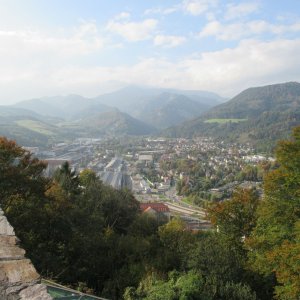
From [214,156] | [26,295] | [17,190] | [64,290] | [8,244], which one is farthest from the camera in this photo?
[214,156]

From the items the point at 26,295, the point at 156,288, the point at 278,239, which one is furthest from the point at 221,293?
the point at 26,295

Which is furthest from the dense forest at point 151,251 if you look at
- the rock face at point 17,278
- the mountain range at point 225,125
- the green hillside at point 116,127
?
the green hillside at point 116,127

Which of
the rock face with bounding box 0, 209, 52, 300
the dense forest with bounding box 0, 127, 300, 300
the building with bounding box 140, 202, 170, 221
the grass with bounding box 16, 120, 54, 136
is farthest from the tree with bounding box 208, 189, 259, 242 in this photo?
the grass with bounding box 16, 120, 54, 136

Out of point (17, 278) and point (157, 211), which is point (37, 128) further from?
point (17, 278)

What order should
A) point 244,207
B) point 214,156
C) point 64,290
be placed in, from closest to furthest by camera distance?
point 64,290, point 244,207, point 214,156

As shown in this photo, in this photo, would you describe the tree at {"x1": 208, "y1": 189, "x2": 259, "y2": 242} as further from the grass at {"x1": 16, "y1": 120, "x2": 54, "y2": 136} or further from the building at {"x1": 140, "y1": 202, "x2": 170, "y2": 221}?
the grass at {"x1": 16, "y1": 120, "x2": 54, "y2": 136}

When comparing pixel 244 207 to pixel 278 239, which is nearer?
pixel 278 239

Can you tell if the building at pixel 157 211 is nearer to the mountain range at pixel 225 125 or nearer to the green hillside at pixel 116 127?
the mountain range at pixel 225 125

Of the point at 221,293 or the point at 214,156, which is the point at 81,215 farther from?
the point at 214,156
